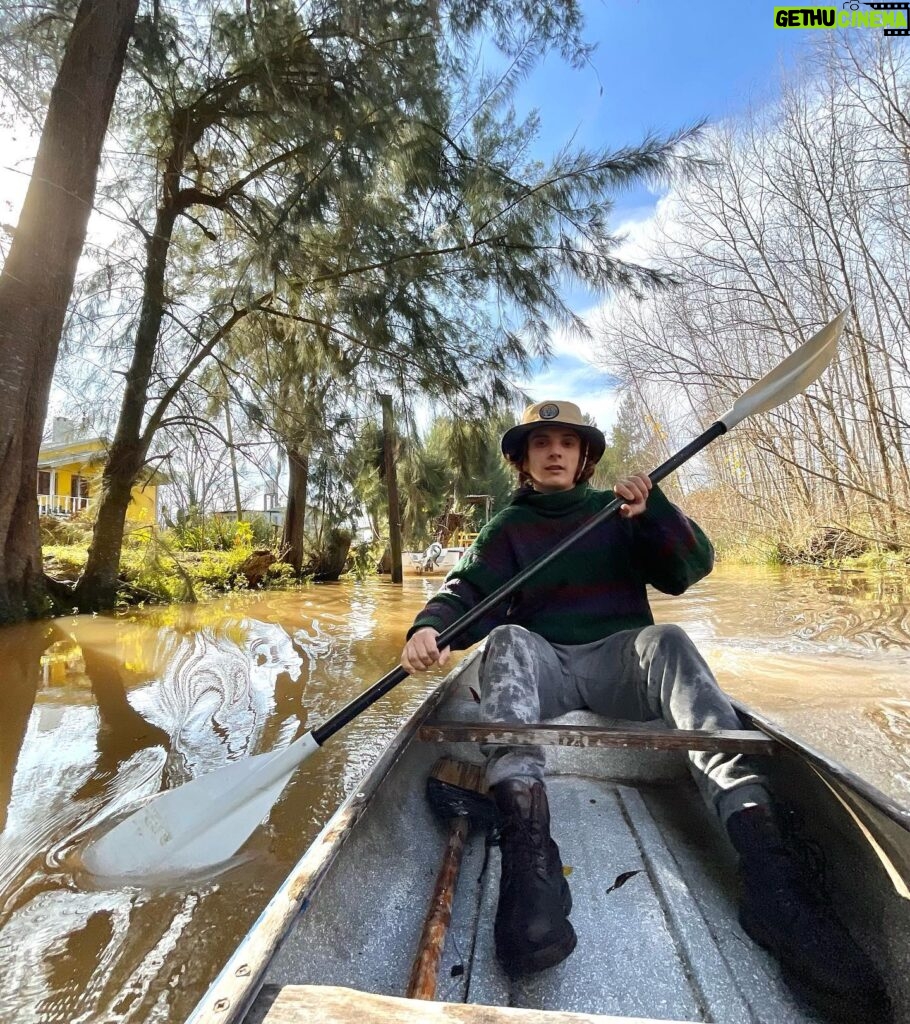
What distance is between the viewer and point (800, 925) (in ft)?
3.51

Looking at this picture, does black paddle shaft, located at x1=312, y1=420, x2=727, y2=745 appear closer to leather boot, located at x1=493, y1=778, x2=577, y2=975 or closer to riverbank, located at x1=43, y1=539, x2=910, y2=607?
leather boot, located at x1=493, y1=778, x2=577, y2=975

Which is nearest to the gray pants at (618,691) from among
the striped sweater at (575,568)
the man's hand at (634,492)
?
the striped sweater at (575,568)

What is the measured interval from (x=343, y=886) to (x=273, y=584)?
866cm

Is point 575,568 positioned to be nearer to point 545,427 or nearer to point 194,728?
point 545,427

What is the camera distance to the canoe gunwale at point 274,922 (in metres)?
0.70

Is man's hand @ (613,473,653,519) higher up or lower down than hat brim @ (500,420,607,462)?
lower down

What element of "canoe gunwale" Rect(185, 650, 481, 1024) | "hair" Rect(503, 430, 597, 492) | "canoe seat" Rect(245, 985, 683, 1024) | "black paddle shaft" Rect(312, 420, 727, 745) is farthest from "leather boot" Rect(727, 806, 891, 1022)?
"hair" Rect(503, 430, 597, 492)

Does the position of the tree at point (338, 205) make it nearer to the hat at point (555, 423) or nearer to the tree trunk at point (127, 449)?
the tree trunk at point (127, 449)

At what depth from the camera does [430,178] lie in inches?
201

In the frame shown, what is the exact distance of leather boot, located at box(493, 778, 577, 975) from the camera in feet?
3.56

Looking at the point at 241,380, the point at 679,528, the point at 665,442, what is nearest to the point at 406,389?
the point at 241,380

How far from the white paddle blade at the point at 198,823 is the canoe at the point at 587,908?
1.46ft

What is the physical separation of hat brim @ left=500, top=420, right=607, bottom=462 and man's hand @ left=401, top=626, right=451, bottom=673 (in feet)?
2.52

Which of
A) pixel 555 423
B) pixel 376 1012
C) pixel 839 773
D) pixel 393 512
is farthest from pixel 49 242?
pixel 393 512
